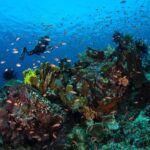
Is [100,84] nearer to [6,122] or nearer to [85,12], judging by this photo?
[6,122]

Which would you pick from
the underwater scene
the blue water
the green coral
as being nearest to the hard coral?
the underwater scene

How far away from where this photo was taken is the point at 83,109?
22.4 feet

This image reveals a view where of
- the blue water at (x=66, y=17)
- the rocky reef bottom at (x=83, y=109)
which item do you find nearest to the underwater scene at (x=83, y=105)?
the rocky reef bottom at (x=83, y=109)

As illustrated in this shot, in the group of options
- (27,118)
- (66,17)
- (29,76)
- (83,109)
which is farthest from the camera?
(66,17)

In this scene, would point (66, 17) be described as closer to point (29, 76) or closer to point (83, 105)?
point (29, 76)

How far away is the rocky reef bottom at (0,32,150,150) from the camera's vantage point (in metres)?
6.23

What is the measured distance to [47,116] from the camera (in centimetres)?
623

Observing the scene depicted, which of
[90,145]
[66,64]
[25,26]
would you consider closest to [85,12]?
[25,26]

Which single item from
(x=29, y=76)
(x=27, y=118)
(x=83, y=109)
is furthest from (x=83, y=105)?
(x=29, y=76)

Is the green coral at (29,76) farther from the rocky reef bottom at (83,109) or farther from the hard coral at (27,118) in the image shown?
the hard coral at (27,118)

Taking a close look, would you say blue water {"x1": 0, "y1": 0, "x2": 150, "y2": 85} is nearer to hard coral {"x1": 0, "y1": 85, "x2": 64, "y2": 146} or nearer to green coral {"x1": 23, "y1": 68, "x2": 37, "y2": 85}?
green coral {"x1": 23, "y1": 68, "x2": 37, "y2": 85}

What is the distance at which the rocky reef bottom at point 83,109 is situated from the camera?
6230 millimetres

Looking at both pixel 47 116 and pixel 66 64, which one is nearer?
pixel 47 116

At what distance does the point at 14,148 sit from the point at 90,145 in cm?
172
